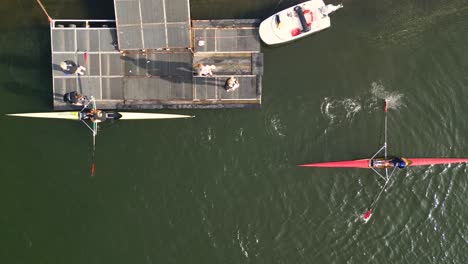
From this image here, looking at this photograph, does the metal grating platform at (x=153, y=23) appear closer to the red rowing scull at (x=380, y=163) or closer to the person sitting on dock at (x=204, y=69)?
the person sitting on dock at (x=204, y=69)

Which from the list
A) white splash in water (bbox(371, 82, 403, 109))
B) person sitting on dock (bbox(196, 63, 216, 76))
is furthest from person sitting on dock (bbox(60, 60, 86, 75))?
white splash in water (bbox(371, 82, 403, 109))

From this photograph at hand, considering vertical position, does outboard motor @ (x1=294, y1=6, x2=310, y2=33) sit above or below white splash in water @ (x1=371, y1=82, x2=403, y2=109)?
above

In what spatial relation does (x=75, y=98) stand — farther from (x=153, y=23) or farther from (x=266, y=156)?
(x=266, y=156)

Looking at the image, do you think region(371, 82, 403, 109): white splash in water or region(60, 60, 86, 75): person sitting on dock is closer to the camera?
region(60, 60, 86, 75): person sitting on dock

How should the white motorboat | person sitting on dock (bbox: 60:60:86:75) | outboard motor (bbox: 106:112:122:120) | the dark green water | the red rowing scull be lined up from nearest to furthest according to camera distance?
person sitting on dock (bbox: 60:60:86:75) → the white motorboat → the red rowing scull → outboard motor (bbox: 106:112:122:120) → the dark green water

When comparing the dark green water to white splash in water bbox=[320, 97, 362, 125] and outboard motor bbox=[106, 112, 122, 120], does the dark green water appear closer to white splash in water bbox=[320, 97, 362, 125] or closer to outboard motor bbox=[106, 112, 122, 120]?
white splash in water bbox=[320, 97, 362, 125]

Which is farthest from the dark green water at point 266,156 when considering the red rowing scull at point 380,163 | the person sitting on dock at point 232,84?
the person sitting on dock at point 232,84

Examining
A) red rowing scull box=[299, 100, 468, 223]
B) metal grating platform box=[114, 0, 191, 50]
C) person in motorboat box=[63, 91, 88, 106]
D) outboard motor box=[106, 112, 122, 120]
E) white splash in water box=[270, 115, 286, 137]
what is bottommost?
red rowing scull box=[299, 100, 468, 223]
